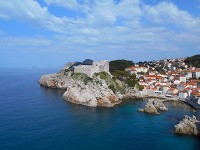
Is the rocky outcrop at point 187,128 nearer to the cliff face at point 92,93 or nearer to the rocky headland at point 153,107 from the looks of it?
the rocky headland at point 153,107

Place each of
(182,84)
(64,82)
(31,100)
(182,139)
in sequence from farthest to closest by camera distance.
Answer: (64,82) → (182,84) → (31,100) → (182,139)

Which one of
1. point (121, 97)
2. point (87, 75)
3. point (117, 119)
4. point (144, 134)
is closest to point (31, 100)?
point (87, 75)

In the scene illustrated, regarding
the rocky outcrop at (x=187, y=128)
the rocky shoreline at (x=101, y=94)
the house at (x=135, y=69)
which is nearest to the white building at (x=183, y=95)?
the rocky shoreline at (x=101, y=94)

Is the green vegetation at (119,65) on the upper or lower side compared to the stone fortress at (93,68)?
upper

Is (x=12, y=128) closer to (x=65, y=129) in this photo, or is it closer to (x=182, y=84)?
(x=65, y=129)

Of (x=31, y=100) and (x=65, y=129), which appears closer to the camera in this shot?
(x=65, y=129)

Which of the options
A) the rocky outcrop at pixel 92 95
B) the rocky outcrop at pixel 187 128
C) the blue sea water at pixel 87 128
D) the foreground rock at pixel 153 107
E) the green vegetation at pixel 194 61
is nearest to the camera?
the blue sea water at pixel 87 128

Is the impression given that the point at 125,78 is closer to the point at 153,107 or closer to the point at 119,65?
the point at 119,65

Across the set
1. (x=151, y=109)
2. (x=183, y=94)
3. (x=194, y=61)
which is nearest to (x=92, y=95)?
(x=151, y=109)
